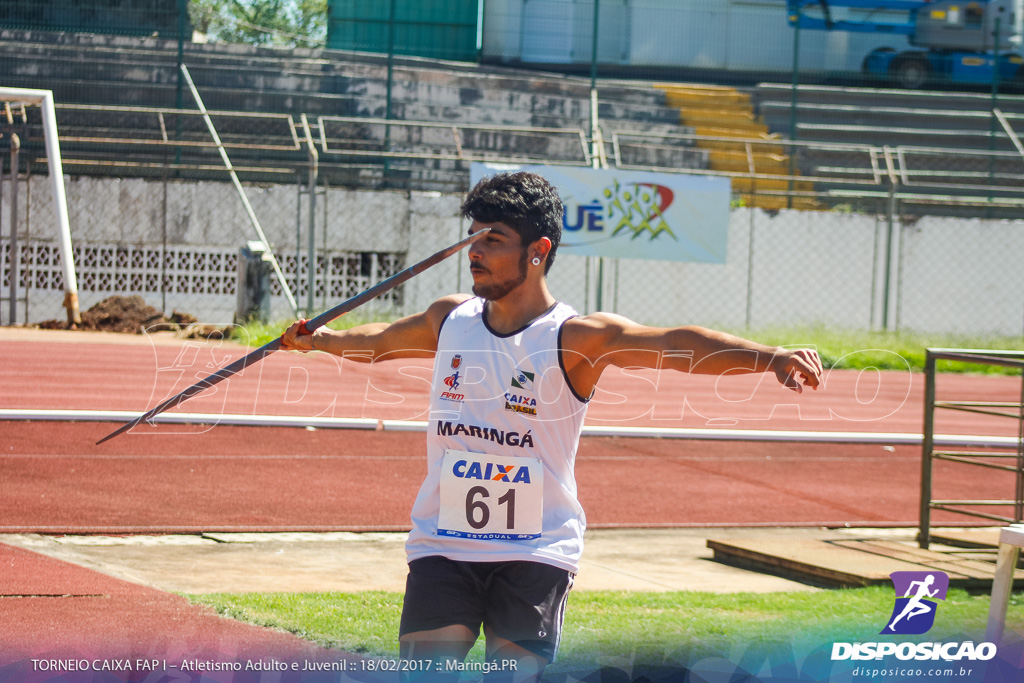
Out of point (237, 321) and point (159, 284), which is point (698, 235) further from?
point (159, 284)

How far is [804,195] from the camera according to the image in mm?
18172

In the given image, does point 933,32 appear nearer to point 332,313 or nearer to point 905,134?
point 905,134

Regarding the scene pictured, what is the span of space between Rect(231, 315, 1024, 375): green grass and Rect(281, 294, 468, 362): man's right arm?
1095cm

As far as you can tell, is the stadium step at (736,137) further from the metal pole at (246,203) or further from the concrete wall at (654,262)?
the metal pole at (246,203)

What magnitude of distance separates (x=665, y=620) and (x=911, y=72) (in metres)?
20.9

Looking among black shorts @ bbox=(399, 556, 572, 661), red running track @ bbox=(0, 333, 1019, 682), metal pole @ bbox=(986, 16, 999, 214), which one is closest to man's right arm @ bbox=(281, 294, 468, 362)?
black shorts @ bbox=(399, 556, 572, 661)

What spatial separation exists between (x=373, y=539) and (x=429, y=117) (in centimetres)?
1413

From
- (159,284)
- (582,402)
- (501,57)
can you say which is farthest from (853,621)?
(501,57)

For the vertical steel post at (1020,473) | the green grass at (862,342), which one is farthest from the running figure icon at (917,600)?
the green grass at (862,342)

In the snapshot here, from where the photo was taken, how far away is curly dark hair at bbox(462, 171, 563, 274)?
3434 millimetres

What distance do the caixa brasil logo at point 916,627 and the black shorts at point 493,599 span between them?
1750mm

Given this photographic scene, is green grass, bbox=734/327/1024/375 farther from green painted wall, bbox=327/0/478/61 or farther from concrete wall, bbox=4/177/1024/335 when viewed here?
green painted wall, bbox=327/0/478/61

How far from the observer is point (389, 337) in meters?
3.92

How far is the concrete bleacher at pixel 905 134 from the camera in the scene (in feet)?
67.1
